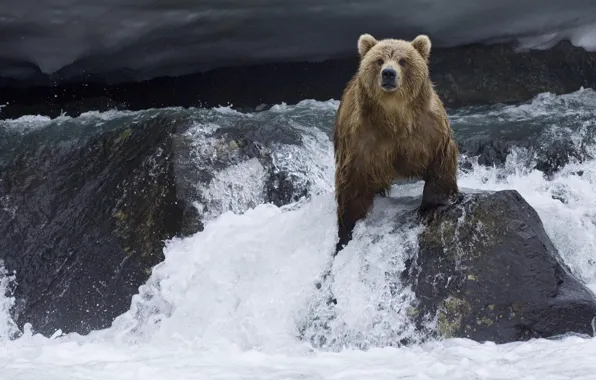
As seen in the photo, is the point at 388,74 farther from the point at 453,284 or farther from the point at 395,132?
the point at 453,284

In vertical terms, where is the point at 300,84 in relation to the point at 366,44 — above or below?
below

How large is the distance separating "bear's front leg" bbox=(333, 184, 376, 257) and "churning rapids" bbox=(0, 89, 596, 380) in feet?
0.22

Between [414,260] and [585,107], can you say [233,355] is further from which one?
[585,107]

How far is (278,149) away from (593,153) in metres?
2.74

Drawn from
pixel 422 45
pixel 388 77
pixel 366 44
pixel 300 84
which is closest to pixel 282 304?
pixel 388 77

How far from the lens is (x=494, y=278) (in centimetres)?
505

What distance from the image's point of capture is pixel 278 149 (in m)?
7.37

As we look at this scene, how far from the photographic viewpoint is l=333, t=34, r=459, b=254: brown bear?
5137 mm

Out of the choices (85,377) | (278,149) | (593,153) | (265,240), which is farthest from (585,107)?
(85,377)

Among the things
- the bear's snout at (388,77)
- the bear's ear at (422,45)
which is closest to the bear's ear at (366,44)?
the bear's ear at (422,45)

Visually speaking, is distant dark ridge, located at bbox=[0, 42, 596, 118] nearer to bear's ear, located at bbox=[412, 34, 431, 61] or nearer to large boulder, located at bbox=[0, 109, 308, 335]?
large boulder, located at bbox=[0, 109, 308, 335]

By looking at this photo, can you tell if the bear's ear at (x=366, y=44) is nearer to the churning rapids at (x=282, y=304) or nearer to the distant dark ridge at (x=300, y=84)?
the churning rapids at (x=282, y=304)

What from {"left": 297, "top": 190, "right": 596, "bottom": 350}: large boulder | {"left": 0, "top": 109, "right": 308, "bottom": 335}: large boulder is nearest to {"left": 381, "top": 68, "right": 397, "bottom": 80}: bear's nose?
{"left": 297, "top": 190, "right": 596, "bottom": 350}: large boulder

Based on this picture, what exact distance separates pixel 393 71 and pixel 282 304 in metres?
1.54
